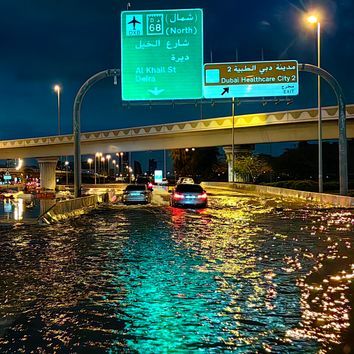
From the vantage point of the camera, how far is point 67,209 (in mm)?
25922

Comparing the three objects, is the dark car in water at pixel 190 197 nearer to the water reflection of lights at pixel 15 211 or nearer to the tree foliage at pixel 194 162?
the water reflection of lights at pixel 15 211

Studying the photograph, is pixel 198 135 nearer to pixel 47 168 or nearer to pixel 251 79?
pixel 47 168

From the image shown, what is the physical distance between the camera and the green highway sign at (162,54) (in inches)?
1126

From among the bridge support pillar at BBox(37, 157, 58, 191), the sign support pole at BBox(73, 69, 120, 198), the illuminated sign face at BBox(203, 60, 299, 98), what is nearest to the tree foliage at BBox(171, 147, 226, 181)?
the bridge support pillar at BBox(37, 157, 58, 191)

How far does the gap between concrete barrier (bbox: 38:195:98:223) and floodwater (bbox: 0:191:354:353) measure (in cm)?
484

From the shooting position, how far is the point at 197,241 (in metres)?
→ 15.9

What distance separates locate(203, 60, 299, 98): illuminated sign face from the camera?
101 ft

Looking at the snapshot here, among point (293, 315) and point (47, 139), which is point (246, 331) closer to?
point (293, 315)

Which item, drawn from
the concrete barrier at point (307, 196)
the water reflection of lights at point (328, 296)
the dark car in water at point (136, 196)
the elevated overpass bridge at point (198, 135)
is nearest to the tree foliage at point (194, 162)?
the elevated overpass bridge at point (198, 135)

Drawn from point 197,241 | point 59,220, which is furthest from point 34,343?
point 59,220

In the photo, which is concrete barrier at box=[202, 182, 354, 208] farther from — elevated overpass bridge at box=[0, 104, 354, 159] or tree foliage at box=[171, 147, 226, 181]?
tree foliage at box=[171, 147, 226, 181]

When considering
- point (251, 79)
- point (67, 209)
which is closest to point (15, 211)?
point (67, 209)

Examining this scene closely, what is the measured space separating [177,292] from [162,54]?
21.8m

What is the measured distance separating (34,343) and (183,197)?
2539cm
